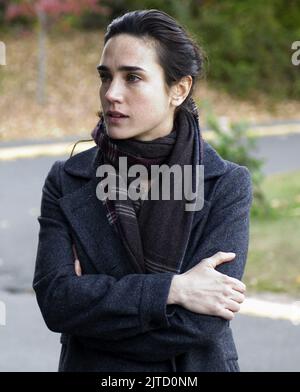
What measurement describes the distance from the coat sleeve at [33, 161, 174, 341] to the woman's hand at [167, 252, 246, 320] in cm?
4

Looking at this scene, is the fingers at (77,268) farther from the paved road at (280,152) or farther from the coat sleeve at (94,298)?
the paved road at (280,152)

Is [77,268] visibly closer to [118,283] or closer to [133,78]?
[118,283]

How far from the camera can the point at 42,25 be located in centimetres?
2222

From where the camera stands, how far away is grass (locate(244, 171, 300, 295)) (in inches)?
314

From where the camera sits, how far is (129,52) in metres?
2.59

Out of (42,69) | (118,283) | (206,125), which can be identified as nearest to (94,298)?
(118,283)

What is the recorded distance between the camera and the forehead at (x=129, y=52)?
8.46 feet

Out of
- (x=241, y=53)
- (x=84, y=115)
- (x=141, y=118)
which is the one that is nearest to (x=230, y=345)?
(x=141, y=118)

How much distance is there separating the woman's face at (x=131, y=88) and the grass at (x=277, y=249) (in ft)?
17.6

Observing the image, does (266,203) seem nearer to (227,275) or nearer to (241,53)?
(227,275)

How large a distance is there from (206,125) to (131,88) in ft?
59.3

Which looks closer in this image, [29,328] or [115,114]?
[115,114]

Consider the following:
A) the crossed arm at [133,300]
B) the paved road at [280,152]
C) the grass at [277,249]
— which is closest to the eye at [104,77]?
the crossed arm at [133,300]
